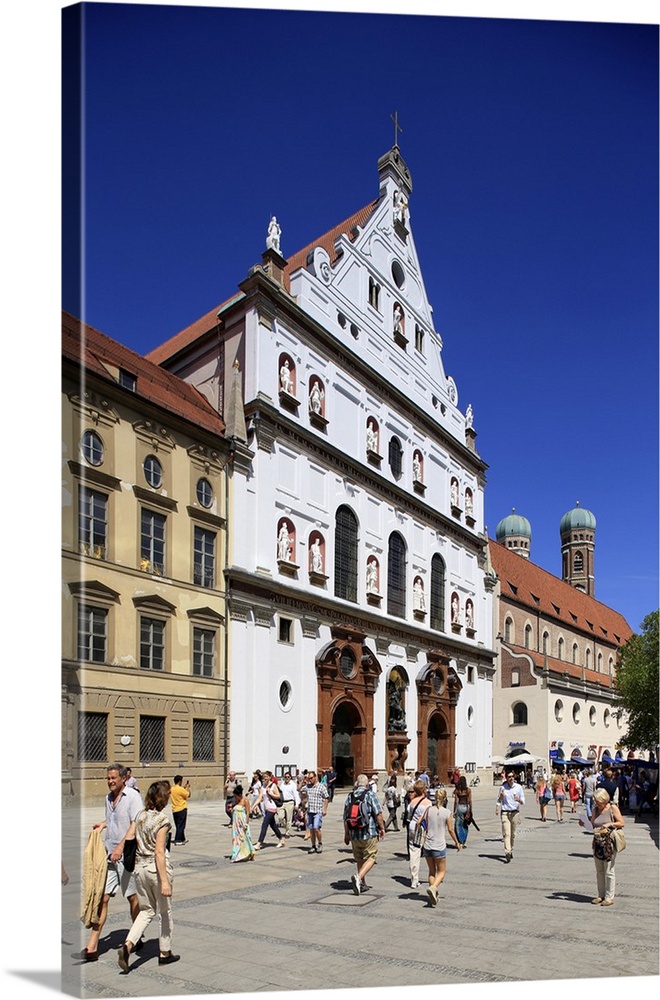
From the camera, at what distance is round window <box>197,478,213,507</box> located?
28203mm

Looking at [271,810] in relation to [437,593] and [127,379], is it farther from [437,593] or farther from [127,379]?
[437,593]

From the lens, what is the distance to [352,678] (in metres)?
35.8

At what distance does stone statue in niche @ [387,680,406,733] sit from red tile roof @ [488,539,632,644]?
28937 millimetres

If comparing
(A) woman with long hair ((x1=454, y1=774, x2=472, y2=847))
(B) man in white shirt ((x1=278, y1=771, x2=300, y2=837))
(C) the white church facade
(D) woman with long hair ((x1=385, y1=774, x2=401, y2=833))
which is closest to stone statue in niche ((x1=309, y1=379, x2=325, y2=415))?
(C) the white church facade

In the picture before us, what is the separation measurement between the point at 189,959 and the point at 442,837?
15.0 ft

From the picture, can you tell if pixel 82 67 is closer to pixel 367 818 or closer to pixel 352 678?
pixel 367 818

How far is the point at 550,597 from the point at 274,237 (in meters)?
54.3

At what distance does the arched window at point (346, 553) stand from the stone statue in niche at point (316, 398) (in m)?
4.12

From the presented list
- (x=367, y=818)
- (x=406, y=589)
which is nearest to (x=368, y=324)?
(x=406, y=589)

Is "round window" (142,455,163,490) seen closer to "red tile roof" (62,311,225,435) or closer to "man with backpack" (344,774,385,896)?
"red tile roof" (62,311,225,435)

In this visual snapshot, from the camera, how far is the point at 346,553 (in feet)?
120

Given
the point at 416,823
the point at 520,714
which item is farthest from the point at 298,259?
the point at 520,714

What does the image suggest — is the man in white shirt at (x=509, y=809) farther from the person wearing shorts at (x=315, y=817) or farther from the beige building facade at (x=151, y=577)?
the beige building facade at (x=151, y=577)

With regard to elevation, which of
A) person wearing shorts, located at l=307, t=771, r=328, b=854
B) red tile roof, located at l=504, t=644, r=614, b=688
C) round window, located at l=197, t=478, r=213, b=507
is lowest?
red tile roof, located at l=504, t=644, r=614, b=688
